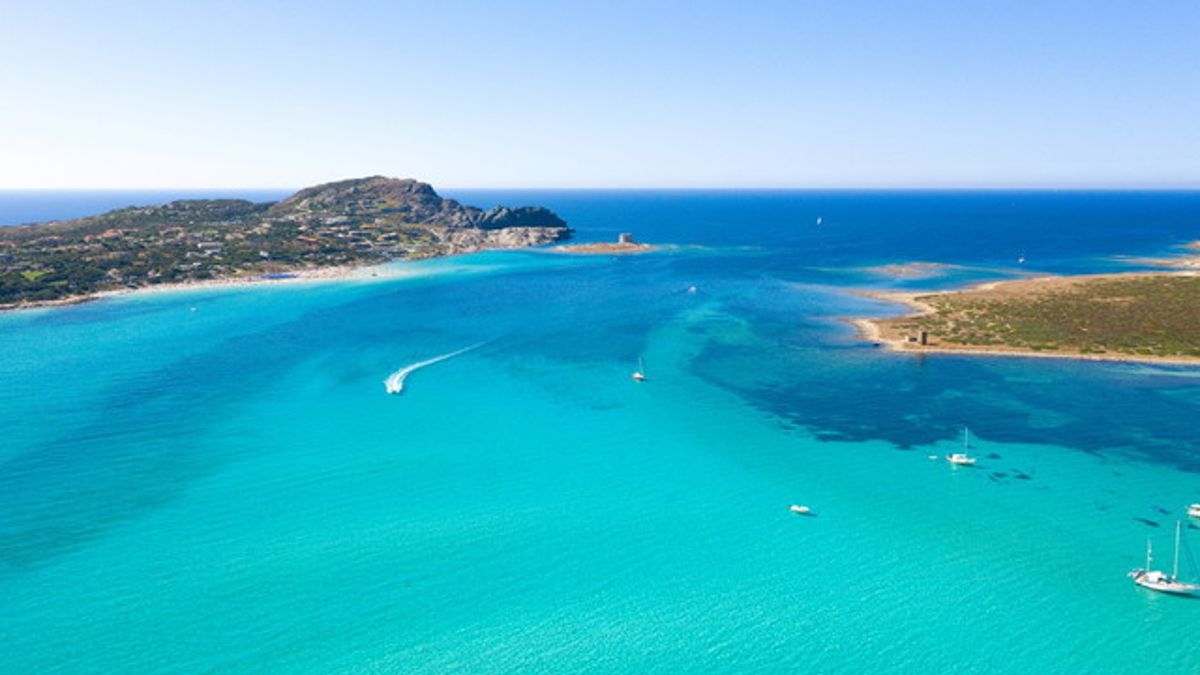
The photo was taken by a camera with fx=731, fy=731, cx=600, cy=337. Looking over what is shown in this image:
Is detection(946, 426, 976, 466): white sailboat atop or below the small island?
below

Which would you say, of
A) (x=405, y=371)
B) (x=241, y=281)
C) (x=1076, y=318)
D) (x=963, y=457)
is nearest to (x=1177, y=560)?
(x=963, y=457)

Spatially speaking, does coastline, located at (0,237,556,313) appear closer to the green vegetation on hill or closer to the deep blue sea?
the deep blue sea

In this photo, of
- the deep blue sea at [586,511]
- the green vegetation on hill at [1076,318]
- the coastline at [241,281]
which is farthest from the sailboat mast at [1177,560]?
the coastline at [241,281]

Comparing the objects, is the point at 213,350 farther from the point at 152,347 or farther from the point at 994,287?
the point at 994,287

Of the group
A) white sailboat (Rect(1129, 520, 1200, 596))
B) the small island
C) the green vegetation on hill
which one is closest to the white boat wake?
the small island

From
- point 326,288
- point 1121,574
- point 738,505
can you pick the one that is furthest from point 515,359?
point 326,288

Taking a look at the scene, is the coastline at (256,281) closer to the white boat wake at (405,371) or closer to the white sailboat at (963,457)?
the white boat wake at (405,371)
